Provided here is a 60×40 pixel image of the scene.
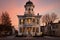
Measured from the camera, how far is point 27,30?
56.8 metres

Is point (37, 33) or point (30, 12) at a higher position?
point (30, 12)

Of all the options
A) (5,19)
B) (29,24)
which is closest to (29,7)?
(29,24)

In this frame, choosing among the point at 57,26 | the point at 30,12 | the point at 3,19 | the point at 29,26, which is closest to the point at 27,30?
the point at 29,26

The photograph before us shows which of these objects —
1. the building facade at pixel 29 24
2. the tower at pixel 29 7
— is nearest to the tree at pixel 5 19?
the tower at pixel 29 7

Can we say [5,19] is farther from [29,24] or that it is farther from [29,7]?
[29,24]

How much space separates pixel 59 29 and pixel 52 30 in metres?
4.46

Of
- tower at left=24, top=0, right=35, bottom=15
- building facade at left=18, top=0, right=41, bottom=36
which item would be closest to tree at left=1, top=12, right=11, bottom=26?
tower at left=24, top=0, right=35, bottom=15

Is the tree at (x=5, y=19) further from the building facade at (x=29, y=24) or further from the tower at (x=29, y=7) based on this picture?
the building facade at (x=29, y=24)

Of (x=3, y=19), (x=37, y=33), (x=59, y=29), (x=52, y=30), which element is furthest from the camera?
(x=3, y=19)

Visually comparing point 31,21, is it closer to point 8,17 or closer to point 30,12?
point 30,12

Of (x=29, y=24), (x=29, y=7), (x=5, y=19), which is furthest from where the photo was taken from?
(x=5, y=19)

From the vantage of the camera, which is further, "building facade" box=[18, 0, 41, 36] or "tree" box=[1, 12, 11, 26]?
"tree" box=[1, 12, 11, 26]

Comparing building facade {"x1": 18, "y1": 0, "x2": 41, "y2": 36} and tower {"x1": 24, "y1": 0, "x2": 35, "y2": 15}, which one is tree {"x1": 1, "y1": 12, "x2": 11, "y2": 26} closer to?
tower {"x1": 24, "y1": 0, "x2": 35, "y2": 15}

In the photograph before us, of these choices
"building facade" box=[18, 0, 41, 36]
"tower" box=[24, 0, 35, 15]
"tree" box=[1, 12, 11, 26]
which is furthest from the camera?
"tree" box=[1, 12, 11, 26]
